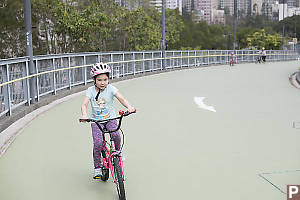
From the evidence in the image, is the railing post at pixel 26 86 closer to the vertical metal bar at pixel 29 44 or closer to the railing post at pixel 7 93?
the vertical metal bar at pixel 29 44

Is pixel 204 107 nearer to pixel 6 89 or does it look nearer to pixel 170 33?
pixel 6 89

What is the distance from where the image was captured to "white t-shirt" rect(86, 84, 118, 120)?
4711 millimetres

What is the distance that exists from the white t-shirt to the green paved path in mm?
829

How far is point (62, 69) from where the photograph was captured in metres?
13.0

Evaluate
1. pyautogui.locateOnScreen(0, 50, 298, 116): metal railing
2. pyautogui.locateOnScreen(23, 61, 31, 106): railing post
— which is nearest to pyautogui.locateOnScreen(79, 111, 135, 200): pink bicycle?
pyautogui.locateOnScreen(0, 50, 298, 116): metal railing

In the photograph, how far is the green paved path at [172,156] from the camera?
4.77 meters

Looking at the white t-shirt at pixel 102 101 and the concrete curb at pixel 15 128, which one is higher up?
the white t-shirt at pixel 102 101

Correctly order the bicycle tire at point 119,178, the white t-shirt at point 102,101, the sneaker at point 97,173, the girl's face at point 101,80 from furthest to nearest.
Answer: the sneaker at point 97,173 → the white t-shirt at point 102,101 → the girl's face at point 101,80 → the bicycle tire at point 119,178

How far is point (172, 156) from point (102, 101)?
70.0 inches

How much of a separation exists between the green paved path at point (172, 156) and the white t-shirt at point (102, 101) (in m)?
0.83

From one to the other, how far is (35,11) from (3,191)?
991 inches

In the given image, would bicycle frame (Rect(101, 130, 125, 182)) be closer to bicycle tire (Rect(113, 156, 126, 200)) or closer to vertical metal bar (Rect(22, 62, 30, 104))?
bicycle tire (Rect(113, 156, 126, 200))

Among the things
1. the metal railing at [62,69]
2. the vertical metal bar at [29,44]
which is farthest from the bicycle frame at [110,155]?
the vertical metal bar at [29,44]

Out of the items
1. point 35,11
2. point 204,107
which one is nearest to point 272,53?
point 35,11
